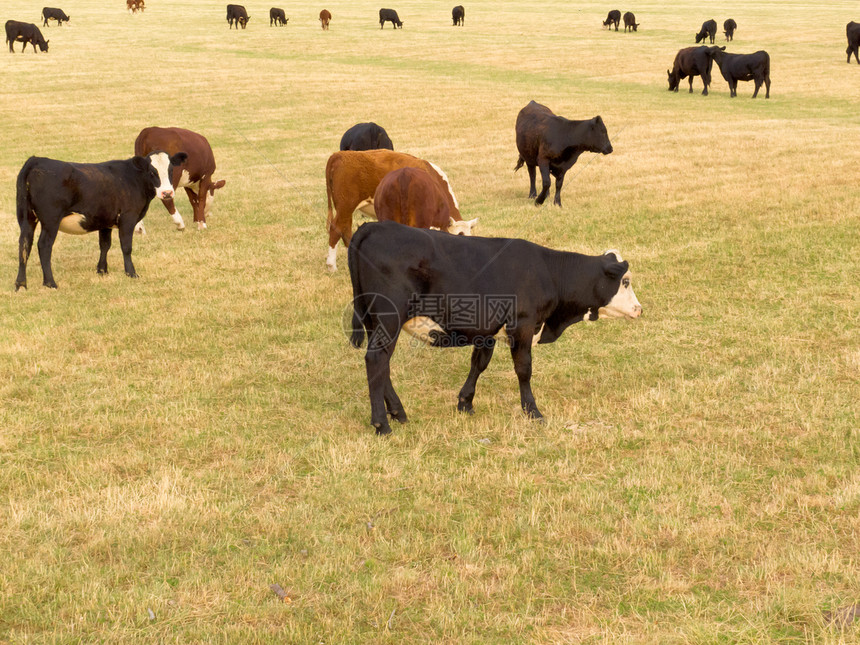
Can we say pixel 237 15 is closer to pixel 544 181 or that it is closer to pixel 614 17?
pixel 614 17

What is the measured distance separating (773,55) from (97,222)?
38411mm

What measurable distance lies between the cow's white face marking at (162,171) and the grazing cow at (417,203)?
3.32m

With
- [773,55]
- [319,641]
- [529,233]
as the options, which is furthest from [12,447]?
[773,55]

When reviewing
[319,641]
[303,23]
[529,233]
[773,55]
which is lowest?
[319,641]

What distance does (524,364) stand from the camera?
6906mm

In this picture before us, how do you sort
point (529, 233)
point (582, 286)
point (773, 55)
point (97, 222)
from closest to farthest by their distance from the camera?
point (582, 286), point (97, 222), point (529, 233), point (773, 55)

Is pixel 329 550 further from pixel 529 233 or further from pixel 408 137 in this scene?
pixel 408 137

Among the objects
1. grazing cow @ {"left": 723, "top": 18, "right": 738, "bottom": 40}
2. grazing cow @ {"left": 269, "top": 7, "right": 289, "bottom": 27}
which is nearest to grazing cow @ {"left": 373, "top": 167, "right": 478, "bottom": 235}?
grazing cow @ {"left": 723, "top": 18, "right": 738, "bottom": 40}

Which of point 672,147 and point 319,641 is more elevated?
point 672,147

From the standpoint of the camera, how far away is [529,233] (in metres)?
13.1

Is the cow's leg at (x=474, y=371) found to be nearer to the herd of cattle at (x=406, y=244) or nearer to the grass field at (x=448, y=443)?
the herd of cattle at (x=406, y=244)

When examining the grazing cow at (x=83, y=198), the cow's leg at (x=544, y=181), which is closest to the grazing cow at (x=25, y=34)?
the cow's leg at (x=544, y=181)

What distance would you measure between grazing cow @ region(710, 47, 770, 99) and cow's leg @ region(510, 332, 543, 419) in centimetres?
2688

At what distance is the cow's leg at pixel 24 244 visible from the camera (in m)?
10.3
